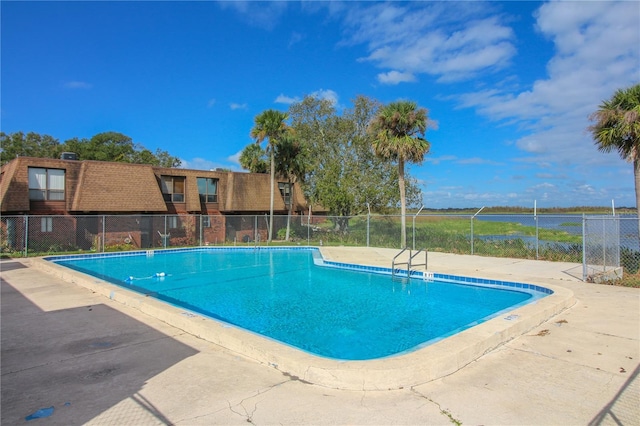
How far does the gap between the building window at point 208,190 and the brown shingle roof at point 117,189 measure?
277 centimetres

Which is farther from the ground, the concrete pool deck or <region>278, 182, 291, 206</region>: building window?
<region>278, 182, 291, 206</region>: building window

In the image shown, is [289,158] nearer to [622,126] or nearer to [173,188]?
[173,188]

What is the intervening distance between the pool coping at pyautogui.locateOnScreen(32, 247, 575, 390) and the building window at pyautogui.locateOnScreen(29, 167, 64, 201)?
15459mm

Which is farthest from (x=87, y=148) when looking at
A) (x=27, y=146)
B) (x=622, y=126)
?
(x=622, y=126)

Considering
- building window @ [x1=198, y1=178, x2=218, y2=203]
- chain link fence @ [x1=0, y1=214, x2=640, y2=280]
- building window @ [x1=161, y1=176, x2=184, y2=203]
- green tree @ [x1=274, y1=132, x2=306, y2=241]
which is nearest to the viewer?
chain link fence @ [x1=0, y1=214, x2=640, y2=280]

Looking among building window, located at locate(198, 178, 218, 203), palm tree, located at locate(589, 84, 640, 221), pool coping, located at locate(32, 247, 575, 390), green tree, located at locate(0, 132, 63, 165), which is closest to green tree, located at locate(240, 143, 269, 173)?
building window, located at locate(198, 178, 218, 203)

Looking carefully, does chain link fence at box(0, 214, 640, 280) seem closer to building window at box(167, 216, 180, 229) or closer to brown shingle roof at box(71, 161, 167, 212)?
building window at box(167, 216, 180, 229)

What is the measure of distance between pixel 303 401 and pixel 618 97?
11817 millimetres

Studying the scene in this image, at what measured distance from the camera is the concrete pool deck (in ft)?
9.68

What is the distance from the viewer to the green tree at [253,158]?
26578 millimetres

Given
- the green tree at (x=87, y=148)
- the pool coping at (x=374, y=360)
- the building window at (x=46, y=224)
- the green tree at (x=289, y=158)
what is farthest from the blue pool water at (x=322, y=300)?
the green tree at (x=87, y=148)

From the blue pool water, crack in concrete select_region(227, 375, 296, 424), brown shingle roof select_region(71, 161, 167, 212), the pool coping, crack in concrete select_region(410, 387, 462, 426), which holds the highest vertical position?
brown shingle roof select_region(71, 161, 167, 212)

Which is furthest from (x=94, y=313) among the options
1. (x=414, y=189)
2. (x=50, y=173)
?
(x=414, y=189)

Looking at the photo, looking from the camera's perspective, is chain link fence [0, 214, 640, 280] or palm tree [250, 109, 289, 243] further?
palm tree [250, 109, 289, 243]
